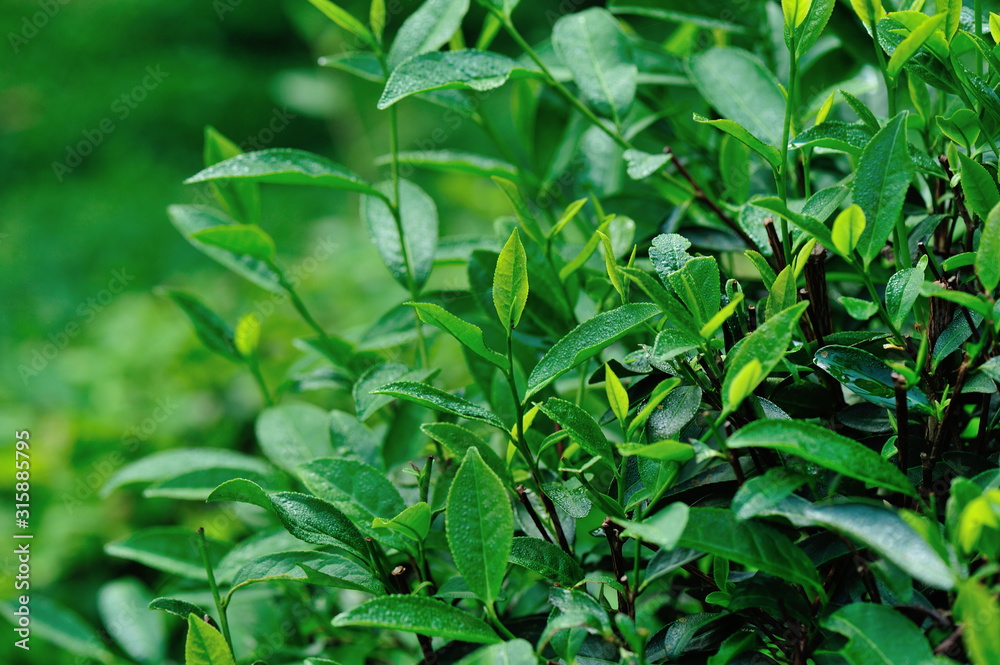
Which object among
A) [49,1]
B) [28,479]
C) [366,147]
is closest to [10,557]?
[28,479]

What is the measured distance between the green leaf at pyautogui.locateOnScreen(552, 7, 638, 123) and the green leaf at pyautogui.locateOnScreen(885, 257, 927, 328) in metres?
0.22

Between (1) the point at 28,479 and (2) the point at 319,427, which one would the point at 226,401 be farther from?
(2) the point at 319,427

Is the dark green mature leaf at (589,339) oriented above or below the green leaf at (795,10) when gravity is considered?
below

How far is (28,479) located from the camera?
1161 mm

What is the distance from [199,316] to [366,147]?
2206 mm

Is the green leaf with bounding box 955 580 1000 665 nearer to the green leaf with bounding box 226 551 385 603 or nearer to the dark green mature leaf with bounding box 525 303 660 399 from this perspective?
the dark green mature leaf with bounding box 525 303 660 399

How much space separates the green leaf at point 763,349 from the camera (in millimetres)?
294

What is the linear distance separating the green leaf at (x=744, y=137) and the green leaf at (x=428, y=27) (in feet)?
0.67

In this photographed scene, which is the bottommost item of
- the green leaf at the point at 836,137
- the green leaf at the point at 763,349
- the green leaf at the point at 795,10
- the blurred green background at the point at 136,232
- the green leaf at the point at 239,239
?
the blurred green background at the point at 136,232

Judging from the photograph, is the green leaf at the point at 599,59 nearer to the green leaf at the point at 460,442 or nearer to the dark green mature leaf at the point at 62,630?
the green leaf at the point at 460,442

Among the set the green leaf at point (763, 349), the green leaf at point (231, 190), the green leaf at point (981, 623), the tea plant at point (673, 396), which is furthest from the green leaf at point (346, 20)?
the green leaf at point (981, 623)

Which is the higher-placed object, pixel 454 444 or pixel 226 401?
pixel 454 444

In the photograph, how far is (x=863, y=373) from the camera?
332mm

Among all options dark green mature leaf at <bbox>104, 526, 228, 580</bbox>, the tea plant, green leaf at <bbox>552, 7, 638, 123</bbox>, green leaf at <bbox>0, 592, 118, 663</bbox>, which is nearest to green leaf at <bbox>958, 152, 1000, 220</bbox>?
the tea plant
